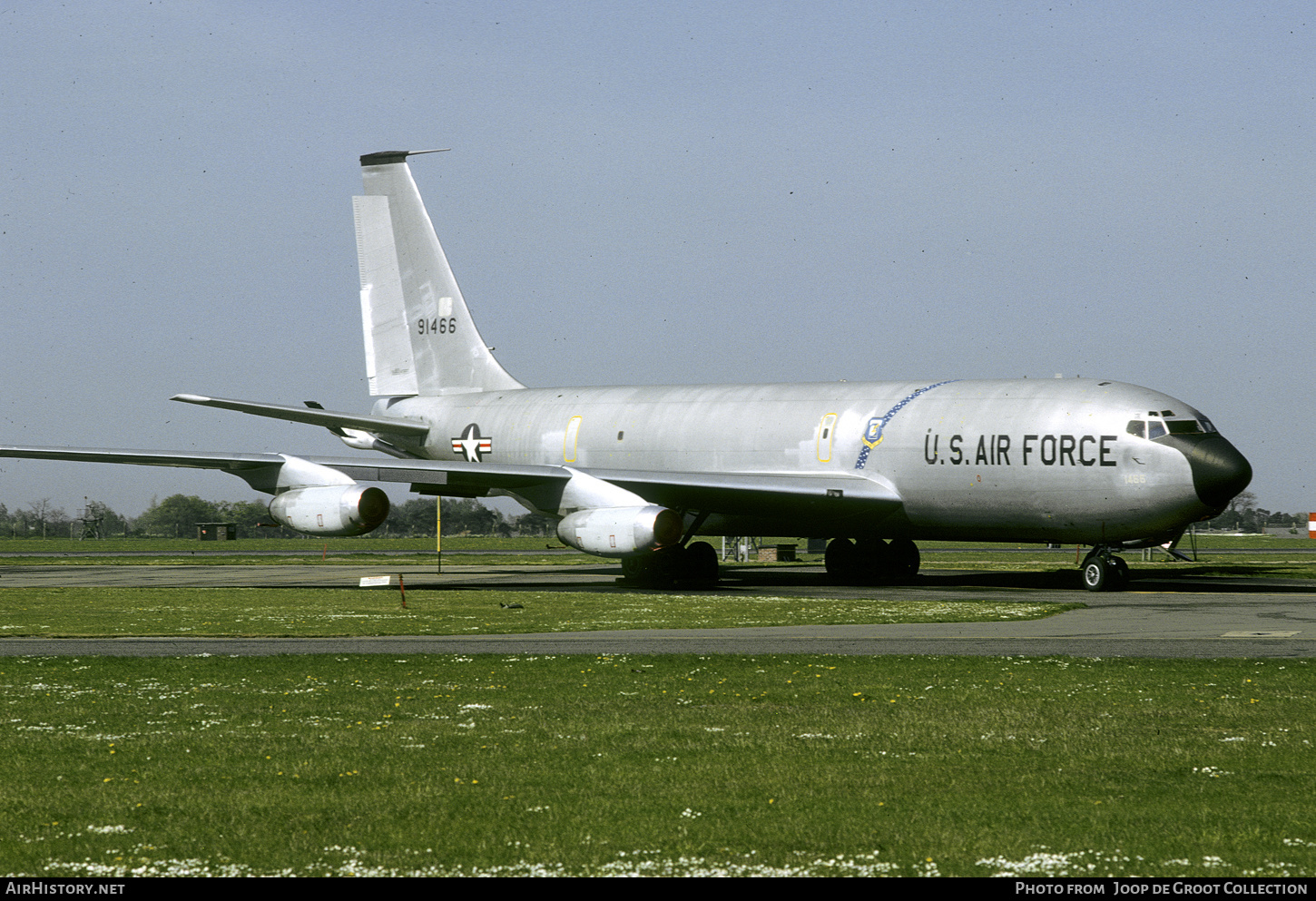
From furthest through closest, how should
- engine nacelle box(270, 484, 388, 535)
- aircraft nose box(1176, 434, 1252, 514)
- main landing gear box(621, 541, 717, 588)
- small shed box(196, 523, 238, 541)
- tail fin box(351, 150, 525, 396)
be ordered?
small shed box(196, 523, 238, 541), tail fin box(351, 150, 525, 396), main landing gear box(621, 541, 717, 588), engine nacelle box(270, 484, 388, 535), aircraft nose box(1176, 434, 1252, 514)

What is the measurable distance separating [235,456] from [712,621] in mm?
15288

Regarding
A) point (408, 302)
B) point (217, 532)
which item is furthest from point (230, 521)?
point (408, 302)

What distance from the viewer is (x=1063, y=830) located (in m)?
6.90

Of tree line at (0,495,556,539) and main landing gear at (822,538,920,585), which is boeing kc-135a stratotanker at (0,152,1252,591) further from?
tree line at (0,495,556,539)

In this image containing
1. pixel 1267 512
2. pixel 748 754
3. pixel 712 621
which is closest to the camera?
pixel 748 754

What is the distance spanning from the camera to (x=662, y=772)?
28.0 feet

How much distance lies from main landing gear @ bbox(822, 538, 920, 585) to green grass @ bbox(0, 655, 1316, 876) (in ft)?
65.6

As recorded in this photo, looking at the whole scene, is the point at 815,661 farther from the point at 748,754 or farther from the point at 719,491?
the point at 719,491

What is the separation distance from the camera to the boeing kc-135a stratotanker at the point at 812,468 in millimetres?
27188

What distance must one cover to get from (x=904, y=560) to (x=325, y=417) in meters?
15.6

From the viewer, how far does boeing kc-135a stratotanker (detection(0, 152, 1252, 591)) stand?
27.2 metres

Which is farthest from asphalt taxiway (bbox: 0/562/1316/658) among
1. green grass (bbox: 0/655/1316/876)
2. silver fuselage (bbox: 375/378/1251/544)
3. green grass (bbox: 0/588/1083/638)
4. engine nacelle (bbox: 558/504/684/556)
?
green grass (bbox: 0/655/1316/876)
